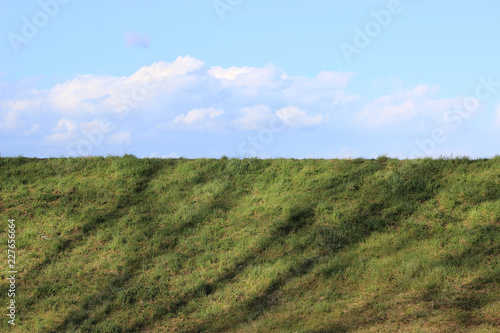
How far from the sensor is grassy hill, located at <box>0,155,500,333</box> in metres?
8.96

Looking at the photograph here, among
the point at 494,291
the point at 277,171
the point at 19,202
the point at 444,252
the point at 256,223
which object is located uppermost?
the point at 19,202

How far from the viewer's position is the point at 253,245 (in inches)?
428

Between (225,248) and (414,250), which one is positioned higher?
(225,248)

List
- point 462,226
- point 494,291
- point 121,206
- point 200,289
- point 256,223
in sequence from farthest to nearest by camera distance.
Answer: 1. point 121,206
2. point 256,223
3. point 462,226
4. point 200,289
5. point 494,291

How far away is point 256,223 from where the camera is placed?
1155 cm

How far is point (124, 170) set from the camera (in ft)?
45.9

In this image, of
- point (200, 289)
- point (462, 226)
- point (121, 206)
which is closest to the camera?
point (200, 289)

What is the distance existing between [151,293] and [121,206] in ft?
11.7

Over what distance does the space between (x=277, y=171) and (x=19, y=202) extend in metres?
7.36

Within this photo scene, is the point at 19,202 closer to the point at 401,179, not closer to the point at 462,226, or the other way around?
the point at 401,179

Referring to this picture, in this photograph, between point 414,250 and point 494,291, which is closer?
point 494,291

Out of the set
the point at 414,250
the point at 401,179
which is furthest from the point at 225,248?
the point at 401,179

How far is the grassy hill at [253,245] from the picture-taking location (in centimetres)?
896

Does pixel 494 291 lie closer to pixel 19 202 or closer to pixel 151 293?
pixel 151 293
